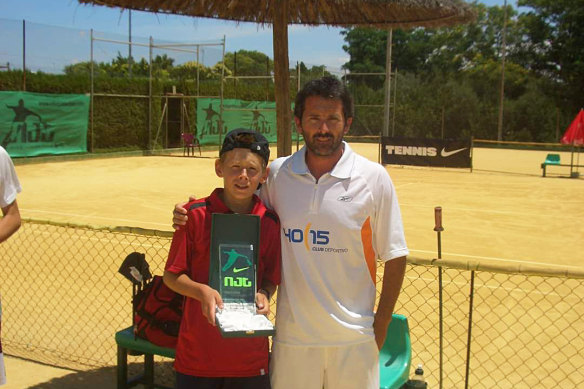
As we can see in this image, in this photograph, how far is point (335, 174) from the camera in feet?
7.93

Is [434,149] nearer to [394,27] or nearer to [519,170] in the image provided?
[519,170]

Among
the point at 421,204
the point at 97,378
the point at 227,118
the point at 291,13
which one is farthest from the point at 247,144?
the point at 227,118

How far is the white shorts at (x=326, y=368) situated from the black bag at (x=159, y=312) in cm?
85

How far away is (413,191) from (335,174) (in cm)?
1280

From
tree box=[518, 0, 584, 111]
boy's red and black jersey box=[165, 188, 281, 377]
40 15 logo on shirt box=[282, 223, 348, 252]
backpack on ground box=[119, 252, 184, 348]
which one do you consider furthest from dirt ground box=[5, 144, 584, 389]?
tree box=[518, 0, 584, 111]

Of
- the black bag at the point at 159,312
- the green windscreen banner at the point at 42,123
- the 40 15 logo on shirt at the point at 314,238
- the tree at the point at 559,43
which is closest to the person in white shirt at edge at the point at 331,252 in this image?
the 40 15 logo on shirt at the point at 314,238

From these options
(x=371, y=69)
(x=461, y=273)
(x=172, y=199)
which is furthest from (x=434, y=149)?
(x=371, y=69)

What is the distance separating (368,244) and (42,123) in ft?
65.6

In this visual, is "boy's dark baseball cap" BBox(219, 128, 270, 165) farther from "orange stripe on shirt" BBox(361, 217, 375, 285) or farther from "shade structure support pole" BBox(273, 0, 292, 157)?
"shade structure support pole" BBox(273, 0, 292, 157)

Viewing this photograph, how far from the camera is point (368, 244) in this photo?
244 cm

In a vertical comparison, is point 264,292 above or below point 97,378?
above

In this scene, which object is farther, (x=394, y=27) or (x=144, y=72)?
(x=144, y=72)

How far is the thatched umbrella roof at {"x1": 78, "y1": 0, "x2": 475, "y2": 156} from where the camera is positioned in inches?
203

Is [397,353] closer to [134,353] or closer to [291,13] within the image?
[134,353]
